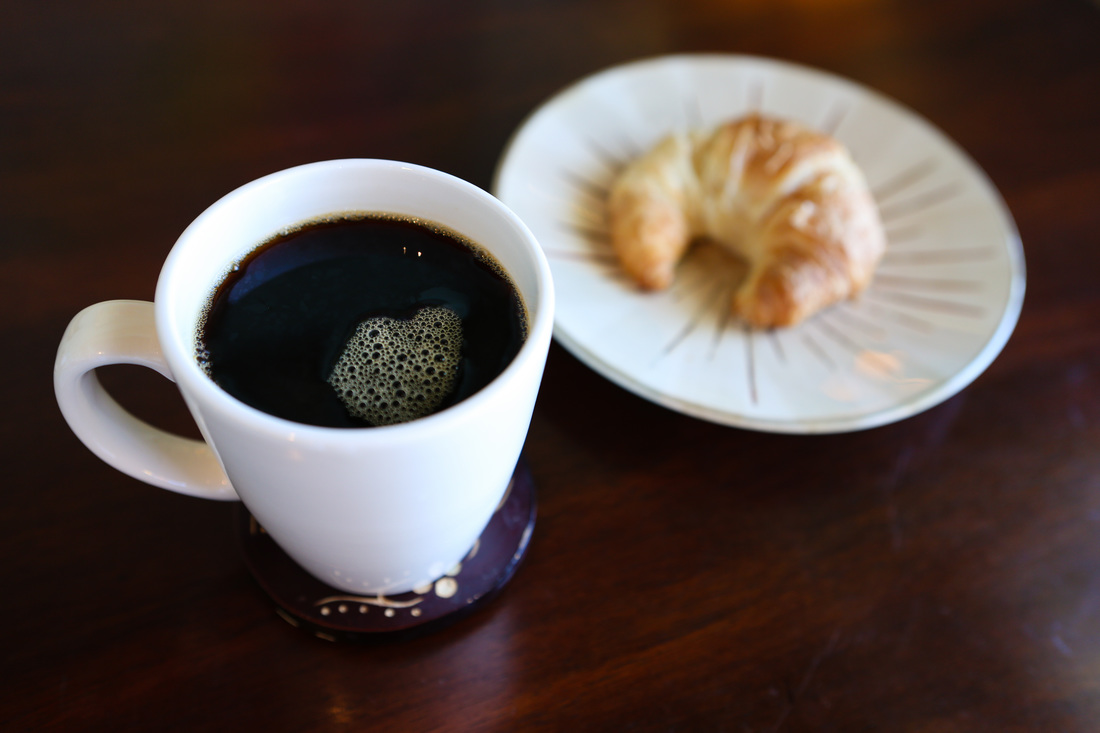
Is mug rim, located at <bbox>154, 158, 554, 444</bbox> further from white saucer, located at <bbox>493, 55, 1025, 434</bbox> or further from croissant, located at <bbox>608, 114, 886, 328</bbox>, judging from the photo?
croissant, located at <bbox>608, 114, 886, 328</bbox>

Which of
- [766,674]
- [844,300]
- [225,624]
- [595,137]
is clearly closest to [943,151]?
[844,300]

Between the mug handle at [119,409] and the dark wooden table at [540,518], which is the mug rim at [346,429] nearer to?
the mug handle at [119,409]

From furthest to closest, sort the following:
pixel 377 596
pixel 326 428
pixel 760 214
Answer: pixel 760 214 < pixel 377 596 < pixel 326 428

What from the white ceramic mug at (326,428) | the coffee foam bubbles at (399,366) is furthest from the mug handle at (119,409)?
the coffee foam bubbles at (399,366)

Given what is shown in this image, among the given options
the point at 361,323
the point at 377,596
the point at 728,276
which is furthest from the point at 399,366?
the point at 728,276

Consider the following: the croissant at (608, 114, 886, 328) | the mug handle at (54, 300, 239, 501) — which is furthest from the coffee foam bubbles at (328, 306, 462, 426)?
the croissant at (608, 114, 886, 328)

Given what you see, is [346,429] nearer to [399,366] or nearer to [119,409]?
[399,366]
